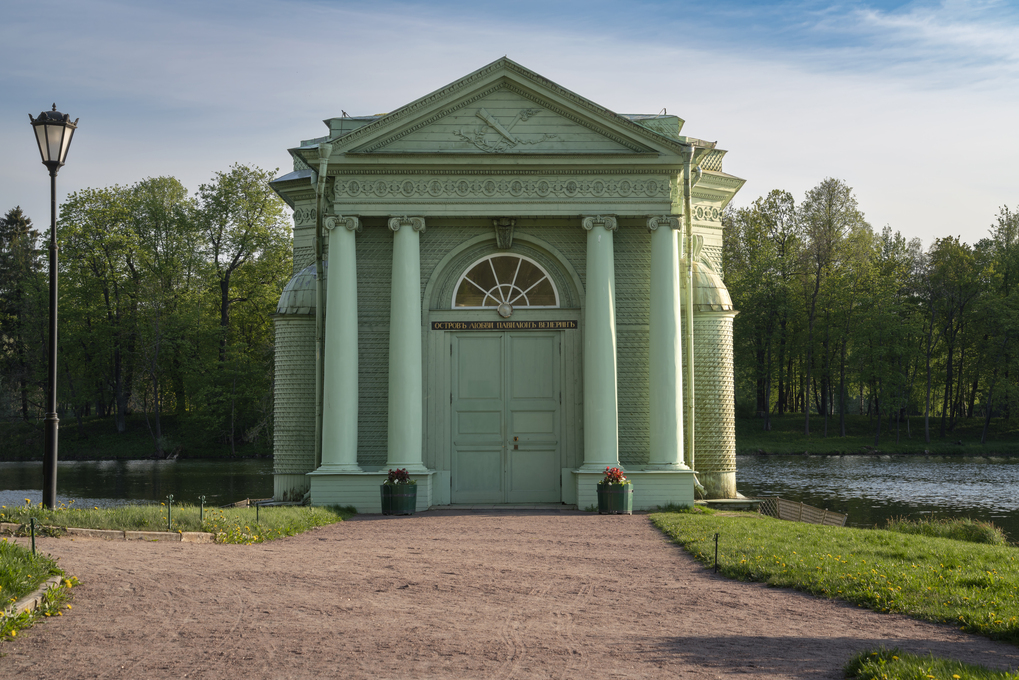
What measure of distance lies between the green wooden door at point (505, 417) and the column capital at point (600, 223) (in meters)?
2.41

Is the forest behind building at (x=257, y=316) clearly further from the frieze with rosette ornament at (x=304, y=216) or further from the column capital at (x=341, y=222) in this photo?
the column capital at (x=341, y=222)

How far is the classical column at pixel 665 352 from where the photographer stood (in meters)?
17.5

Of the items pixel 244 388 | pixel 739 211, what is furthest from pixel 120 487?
pixel 739 211

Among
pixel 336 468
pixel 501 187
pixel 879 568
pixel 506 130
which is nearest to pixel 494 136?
pixel 506 130

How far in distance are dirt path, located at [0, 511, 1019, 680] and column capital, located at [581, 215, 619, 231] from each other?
790cm

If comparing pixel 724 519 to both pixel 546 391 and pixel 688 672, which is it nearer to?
pixel 546 391

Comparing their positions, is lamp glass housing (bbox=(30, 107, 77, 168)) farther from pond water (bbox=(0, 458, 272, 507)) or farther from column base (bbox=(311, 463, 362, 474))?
pond water (bbox=(0, 458, 272, 507))

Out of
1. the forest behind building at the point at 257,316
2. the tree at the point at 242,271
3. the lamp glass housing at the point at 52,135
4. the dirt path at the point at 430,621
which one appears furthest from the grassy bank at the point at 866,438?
the lamp glass housing at the point at 52,135

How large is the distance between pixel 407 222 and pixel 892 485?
19991 mm

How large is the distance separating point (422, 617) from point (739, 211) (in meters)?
51.0

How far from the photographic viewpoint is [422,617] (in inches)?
308

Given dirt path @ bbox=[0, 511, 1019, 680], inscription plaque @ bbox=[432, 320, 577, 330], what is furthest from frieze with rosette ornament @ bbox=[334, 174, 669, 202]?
dirt path @ bbox=[0, 511, 1019, 680]

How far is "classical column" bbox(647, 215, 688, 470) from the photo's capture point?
17.5 m

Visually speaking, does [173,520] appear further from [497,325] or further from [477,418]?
[497,325]
